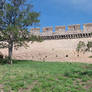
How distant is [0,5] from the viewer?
17.0 meters

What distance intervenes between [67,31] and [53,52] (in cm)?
424

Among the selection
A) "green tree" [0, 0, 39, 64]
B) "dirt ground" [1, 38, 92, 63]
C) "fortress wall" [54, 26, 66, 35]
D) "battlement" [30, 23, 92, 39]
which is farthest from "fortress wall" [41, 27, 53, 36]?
"green tree" [0, 0, 39, 64]

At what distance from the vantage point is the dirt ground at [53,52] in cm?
2369

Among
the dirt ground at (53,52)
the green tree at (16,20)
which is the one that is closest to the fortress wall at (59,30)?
the dirt ground at (53,52)

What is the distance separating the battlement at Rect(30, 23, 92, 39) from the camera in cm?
2657

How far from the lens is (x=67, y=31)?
1075 inches

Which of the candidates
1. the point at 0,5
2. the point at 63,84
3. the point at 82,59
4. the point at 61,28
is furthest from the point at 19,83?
the point at 61,28

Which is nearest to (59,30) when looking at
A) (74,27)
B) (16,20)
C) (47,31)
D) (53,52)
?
(47,31)

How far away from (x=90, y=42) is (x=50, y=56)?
235 inches

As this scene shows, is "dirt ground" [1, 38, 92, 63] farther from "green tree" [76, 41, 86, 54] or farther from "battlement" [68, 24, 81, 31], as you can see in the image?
"battlement" [68, 24, 81, 31]

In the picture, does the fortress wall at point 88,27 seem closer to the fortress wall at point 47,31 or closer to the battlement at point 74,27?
the battlement at point 74,27

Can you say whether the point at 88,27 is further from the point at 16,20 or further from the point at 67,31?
the point at 16,20

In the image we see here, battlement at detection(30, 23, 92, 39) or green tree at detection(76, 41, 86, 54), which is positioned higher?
battlement at detection(30, 23, 92, 39)

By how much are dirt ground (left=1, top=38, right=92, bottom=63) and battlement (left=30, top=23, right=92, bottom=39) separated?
793 millimetres
